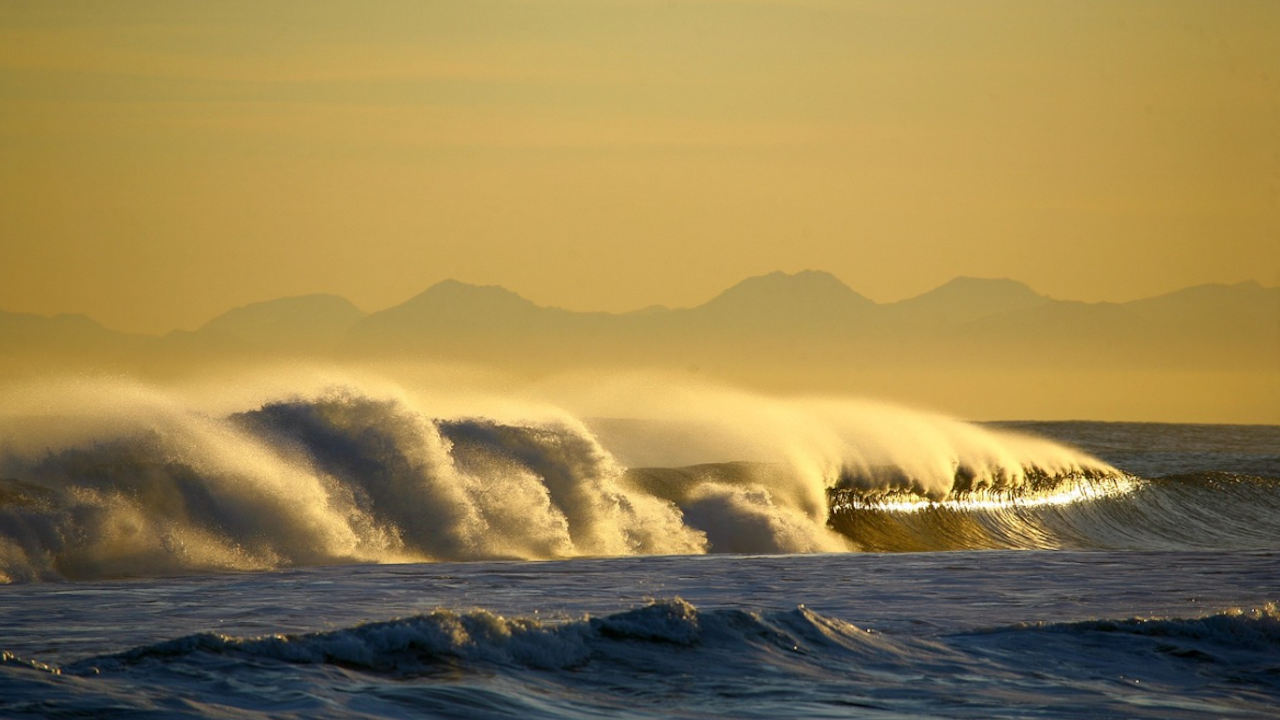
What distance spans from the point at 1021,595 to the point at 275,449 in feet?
32.6

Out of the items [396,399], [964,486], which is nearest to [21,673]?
[396,399]

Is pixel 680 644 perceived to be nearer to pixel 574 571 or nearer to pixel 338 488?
pixel 574 571

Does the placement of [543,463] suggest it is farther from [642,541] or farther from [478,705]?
[478,705]

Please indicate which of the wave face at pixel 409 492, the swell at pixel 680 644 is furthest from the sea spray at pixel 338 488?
the swell at pixel 680 644

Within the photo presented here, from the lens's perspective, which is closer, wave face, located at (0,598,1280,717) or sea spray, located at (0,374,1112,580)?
wave face, located at (0,598,1280,717)

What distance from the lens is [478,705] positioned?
397 inches

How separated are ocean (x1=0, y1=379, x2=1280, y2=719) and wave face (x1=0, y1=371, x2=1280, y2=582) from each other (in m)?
0.05

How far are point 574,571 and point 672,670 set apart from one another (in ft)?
20.8

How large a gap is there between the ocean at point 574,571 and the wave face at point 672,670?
33 millimetres

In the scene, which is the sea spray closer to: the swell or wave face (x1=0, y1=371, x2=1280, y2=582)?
wave face (x1=0, y1=371, x2=1280, y2=582)

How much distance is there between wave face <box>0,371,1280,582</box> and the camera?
18250mm

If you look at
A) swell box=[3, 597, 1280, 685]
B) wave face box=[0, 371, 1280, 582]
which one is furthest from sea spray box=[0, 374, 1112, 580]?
swell box=[3, 597, 1280, 685]

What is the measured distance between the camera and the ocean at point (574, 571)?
10.8 metres

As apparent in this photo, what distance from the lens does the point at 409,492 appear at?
20.7m
